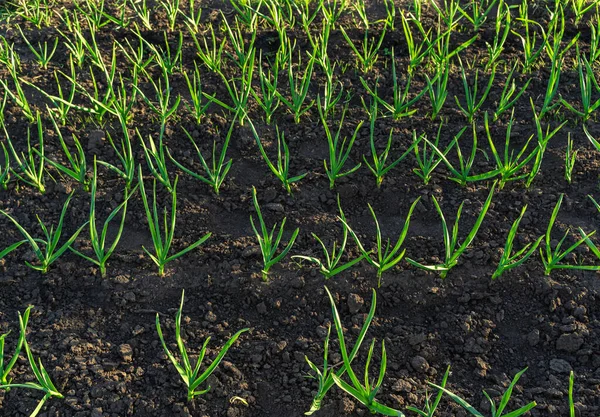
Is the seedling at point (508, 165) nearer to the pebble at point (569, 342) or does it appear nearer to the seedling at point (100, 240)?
the pebble at point (569, 342)

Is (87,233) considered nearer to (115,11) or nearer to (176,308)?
(176,308)

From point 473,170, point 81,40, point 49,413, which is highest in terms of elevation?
point 81,40

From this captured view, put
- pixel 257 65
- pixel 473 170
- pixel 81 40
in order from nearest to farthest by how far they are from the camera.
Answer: pixel 473 170, pixel 81 40, pixel 257 65

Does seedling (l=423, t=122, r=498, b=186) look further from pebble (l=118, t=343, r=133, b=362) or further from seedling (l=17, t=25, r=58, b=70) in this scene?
seedling (l=17, t=25, r=58, b=70)

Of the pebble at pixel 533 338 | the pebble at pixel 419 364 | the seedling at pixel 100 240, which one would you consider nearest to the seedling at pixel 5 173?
the seedling at pixel 100 240

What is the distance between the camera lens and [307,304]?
Result: 226 cm

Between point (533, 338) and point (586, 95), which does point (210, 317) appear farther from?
point (586, 95)

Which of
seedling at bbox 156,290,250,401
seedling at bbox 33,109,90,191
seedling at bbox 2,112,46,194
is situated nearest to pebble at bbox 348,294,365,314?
seedling at bbox 156,290,250,401

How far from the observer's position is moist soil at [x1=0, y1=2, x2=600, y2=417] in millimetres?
2027

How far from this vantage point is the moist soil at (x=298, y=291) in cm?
203

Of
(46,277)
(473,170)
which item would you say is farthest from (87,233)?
(473,170)

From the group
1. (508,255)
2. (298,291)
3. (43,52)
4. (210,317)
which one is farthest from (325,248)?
(43,52)

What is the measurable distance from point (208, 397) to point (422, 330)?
2.33 ft

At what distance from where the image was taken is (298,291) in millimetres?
2289
